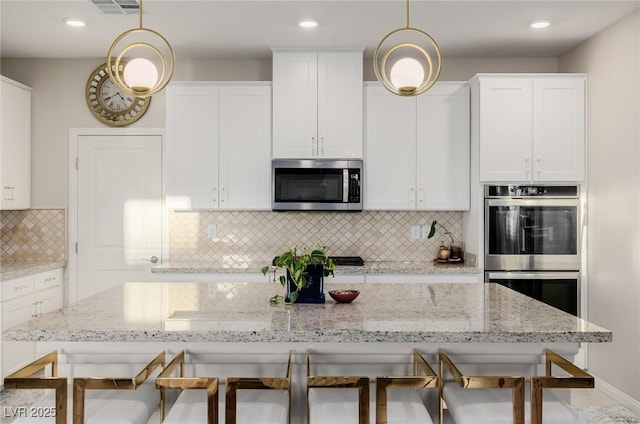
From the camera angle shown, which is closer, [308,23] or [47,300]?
[308,23]

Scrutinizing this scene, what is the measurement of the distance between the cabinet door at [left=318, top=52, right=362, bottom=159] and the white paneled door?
1.59 m

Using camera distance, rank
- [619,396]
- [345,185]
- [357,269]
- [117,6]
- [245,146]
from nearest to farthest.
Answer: [117,6] < [619,396] < [357,269] < [345,185] < [245,146]

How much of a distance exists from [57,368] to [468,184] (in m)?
3.31

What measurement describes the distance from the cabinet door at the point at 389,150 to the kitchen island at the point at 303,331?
72.9 inches

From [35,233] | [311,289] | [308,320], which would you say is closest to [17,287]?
[35,233]

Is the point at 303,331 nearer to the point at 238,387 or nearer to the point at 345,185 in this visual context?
the point at 238,387

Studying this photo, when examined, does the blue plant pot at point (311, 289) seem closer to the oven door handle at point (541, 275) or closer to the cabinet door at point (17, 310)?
the oven door handle at point (541, 275)

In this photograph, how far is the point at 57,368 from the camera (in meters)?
2.22

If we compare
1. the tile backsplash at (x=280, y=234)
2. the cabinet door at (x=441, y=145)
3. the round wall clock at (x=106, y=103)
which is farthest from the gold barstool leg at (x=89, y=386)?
the round wall clock at (x=106, y=103)

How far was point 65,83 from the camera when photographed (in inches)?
192

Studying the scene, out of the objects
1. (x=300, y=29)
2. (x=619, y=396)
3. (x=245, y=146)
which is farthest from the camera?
(x=245, y=146)

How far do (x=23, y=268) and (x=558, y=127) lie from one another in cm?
428

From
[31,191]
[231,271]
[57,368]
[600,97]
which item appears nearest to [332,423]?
[57,368]

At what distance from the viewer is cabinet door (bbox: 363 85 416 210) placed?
4.53m
